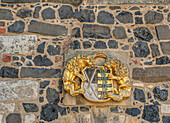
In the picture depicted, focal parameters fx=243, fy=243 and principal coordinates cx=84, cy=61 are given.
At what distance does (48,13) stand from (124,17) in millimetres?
1292

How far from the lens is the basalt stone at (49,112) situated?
144 inches

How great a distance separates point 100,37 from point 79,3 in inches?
27.5

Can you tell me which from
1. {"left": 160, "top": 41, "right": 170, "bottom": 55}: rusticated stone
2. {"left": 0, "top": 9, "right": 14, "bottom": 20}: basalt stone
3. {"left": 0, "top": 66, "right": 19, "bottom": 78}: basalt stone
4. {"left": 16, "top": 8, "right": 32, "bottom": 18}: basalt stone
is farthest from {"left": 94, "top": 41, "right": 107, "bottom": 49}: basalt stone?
{"left": 0, "top": 9, "right": 14, "bottom": 20}: basalt stone

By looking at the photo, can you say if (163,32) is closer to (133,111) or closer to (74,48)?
(133,111)

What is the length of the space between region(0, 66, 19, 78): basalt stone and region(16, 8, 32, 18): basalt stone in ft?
2.95

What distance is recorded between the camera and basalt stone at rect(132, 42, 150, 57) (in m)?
4.04

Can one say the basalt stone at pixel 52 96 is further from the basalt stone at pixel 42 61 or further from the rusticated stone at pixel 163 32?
the rusticated stone at pixel 163 32

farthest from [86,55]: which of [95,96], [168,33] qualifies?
[168,33]

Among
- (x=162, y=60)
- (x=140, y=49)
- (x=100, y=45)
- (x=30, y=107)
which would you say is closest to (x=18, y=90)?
(x=30, y=107)

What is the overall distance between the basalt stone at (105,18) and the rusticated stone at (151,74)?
924mm

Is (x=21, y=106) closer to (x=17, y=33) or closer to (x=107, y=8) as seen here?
(x=17, y=33)

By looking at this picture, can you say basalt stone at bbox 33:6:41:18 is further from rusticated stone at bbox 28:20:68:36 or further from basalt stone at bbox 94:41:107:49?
basalt stone at bbox 94:41:107:49

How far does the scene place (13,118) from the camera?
364cm

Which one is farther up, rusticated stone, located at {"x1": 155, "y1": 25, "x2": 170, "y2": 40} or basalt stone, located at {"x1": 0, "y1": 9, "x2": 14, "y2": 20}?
basalt stone, located at {"x1": 0, "y1": 9, "x2": 14, "y2": 20}
